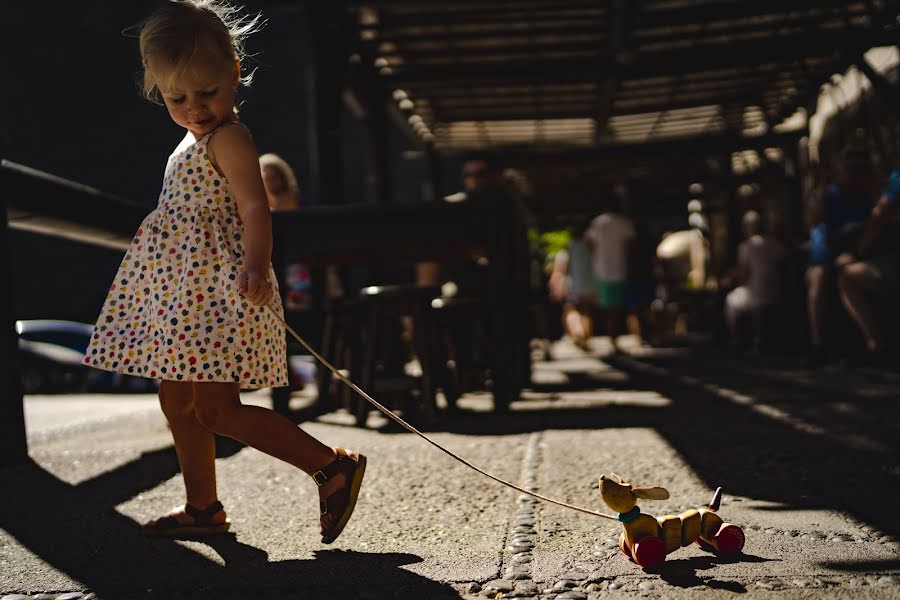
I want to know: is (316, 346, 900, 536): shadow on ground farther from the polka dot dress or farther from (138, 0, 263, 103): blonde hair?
(138, 0, 263, 103): blonde hair

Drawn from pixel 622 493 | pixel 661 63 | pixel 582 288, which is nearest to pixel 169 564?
pixel 622 493

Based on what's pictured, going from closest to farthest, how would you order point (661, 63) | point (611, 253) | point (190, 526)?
point (190, 526), point (661, 63), point (611, 253)

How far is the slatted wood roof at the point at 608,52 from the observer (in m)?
6.70

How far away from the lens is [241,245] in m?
2.38

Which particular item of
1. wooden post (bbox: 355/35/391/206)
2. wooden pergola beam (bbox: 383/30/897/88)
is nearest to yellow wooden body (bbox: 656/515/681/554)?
wooden pergola beam (bbox: 383/30/897/88)

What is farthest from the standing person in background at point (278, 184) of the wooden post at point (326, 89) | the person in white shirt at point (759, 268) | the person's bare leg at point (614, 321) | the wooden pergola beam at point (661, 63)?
the person's bare leg at point (614, 321)

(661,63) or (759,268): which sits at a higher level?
(661,63)

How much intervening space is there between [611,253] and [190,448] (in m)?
7.01

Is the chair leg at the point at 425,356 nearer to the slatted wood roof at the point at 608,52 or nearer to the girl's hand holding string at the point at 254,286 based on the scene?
the girl's hand holding string at the point at 254,286

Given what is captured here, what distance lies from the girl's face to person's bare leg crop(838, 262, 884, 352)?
4.75 m

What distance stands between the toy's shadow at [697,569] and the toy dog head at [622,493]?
0.14 meters

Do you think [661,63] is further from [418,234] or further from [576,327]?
[576,327]

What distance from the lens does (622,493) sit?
1.92 m

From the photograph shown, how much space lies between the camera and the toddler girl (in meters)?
2.23
